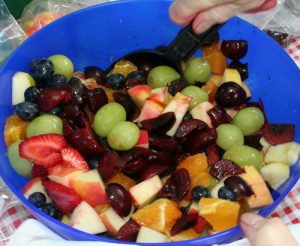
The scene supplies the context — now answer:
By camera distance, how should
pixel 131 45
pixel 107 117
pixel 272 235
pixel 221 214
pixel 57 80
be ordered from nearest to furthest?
pixel 272 235
pixel 221 214
pixel 107 117
pixel 57 80
pixel 131 45

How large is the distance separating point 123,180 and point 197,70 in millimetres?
424

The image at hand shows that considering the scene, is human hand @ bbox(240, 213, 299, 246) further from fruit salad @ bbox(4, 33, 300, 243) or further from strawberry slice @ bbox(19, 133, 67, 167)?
strawberry slice @ bbox(19, 133, 67, 167)

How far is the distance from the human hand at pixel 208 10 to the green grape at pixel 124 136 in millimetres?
311

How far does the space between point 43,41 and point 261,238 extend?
0.89 meters

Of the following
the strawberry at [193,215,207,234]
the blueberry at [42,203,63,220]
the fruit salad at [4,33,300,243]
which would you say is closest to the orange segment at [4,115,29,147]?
the fruit salad at [4,33,300,243]

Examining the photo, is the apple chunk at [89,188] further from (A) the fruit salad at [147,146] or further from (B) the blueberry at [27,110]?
(B) the blueberry at [27,110]

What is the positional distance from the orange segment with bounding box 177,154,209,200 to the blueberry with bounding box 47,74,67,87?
1.49 ft

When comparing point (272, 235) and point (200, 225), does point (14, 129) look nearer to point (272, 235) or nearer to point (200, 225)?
point (200, 225)

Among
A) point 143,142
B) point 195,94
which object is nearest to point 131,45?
point 195,94

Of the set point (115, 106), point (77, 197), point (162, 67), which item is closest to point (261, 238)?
point (77, 197)

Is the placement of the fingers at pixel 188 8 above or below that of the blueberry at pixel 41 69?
above

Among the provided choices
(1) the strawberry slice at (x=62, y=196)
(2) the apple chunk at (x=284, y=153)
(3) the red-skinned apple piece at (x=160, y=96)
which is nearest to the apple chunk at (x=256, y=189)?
(2) the apple chunk at (x=284, y=153)

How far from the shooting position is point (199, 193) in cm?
107

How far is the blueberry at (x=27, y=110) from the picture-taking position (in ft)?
3.98
